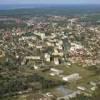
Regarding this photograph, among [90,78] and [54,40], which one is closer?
[90,78]

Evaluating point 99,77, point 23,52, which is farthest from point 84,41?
point 99,77

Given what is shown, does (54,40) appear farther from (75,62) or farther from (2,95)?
(2,95)

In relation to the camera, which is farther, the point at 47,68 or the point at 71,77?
the point at 47,68

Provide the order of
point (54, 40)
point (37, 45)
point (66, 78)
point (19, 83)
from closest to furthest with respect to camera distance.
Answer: point (19, 83) < point (66, 78) < point (37, 45) < point (54, 40)

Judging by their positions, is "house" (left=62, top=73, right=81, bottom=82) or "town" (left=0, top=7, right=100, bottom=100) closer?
"town" (left=0, top=7, right=100, bottom=100)

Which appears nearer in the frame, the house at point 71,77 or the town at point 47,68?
the town at point 47,68

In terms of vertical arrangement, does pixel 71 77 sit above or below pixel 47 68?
above

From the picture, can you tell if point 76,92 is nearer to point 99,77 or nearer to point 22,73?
point 99,77

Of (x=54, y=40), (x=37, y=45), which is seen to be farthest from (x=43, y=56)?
(x=54, y=40)

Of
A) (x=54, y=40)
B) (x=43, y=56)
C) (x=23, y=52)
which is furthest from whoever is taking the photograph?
(x=54, y=40)
